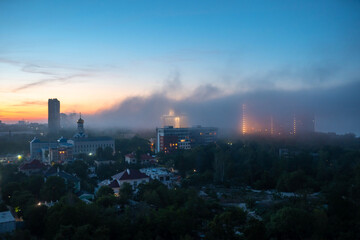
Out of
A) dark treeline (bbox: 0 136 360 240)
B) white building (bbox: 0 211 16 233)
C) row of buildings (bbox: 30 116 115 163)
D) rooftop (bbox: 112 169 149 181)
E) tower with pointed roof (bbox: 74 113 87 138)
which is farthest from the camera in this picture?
tower with pointed roof (bbox: 74 113 87 138)

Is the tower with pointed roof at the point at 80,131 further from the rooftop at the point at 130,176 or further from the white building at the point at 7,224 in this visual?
the white building at the point at 7,224

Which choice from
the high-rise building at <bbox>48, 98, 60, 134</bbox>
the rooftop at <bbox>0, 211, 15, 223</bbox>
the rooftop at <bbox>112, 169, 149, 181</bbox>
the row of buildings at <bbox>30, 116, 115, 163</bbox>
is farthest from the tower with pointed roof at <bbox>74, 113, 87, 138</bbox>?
the high-rise building at <bbox>48, 98, 60, 134</bbox>

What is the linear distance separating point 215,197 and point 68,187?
7141 millimetres

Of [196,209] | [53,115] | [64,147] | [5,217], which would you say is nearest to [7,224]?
[5,217]

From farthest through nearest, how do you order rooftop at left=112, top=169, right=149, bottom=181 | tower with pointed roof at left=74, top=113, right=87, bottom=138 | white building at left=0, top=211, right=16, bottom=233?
tower with pointed roof at left=74, top=113, right=87, bottom=138, rooftop at left=112, top=169, right=149, bottom=181, white building at left=0, top=211, right=16, bottom=233

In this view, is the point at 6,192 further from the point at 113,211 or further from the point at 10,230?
the point at 113,211

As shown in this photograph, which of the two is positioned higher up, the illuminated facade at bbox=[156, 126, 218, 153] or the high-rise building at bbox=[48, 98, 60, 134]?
the high-rise building at bbox=[48, 98, 60, 134]

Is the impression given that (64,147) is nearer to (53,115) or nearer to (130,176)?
(130,176)

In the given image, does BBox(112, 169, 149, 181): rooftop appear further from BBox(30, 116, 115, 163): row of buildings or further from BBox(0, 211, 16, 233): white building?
BBox(30, 116, 115, 163): row of buildings

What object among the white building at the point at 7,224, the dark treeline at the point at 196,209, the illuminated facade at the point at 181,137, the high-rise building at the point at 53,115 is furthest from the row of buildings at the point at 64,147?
the high-rise building at the point at 53,115

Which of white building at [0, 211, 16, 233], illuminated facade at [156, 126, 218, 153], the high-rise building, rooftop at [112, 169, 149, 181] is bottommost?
white building at [0, 211, 16, 233]

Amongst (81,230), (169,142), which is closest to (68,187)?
(81,230)

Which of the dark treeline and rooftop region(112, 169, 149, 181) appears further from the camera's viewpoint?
rooftop region(112, 169, 149, 181)

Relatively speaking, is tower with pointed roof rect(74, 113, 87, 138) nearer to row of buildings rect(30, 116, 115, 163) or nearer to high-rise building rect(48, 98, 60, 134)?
row of buildings rect(30, 116, 115, 163)
